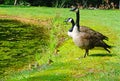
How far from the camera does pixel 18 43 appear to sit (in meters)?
28.5

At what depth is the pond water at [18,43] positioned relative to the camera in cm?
2233

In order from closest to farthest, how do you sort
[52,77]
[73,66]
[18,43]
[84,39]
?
[52,77], [73,66], [84,39], [18,43]

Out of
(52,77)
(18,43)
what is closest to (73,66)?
(52,77)

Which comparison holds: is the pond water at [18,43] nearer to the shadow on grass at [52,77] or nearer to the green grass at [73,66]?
the green grass at [73,66]

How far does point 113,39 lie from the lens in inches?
1021

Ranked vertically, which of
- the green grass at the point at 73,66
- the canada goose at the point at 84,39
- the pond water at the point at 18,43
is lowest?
the pond water at the point at 18,43

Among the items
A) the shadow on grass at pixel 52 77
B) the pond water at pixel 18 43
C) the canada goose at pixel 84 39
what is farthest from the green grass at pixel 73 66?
the pond water at pixel 18 43

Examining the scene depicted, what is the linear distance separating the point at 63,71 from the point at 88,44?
2294 mm

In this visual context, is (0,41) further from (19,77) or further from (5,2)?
(5,2)

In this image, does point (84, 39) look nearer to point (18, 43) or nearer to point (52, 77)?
point (52, 77)

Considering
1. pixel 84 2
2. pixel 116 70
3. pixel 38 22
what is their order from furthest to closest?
pixel 84 2
pixel 38 22
pixel 116 70

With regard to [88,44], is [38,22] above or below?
below

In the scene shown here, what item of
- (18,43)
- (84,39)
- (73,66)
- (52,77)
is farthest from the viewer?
(18,43)

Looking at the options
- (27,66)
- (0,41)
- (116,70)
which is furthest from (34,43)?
(116,70)
